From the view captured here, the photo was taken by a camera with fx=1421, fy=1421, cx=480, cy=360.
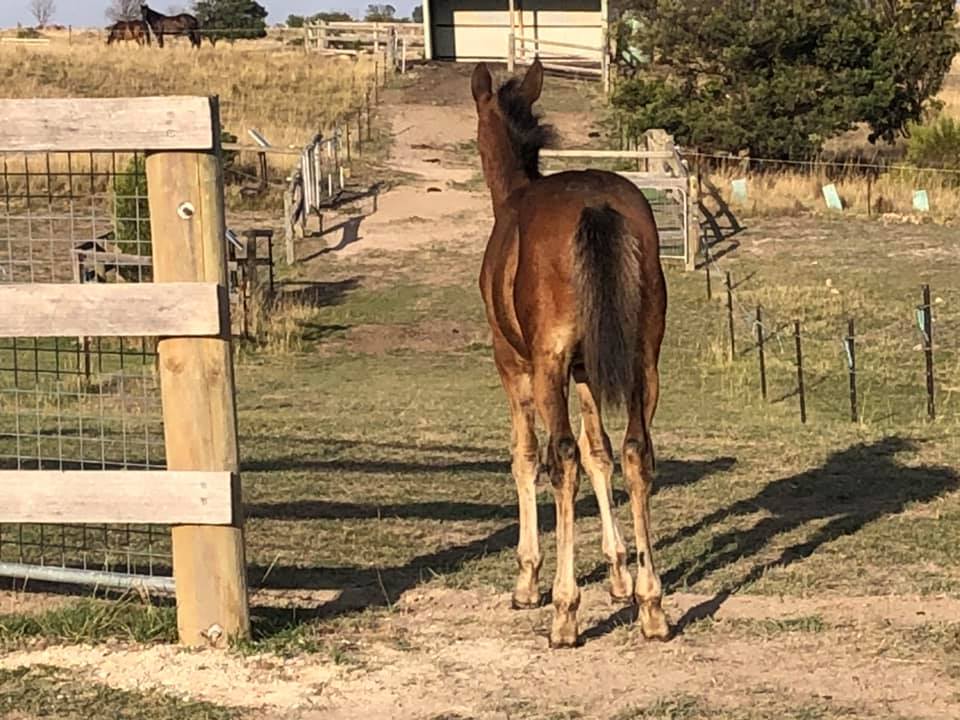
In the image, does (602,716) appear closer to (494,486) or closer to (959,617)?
(959,617)

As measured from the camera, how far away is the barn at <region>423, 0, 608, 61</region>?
158ft

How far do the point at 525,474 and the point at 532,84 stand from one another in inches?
78.2

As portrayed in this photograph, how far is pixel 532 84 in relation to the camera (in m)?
7.17

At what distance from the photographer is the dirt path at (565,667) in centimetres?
489

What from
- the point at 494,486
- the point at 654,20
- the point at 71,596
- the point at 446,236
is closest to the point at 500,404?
the point at 494,486

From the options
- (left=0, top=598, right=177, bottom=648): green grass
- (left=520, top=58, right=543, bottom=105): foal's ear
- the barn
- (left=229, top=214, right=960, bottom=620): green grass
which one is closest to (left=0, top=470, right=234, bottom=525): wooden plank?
(left=0, top=598, right=177, bottom=648): green grass

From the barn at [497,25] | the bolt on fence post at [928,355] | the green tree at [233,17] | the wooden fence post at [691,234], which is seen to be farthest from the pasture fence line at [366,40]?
the bolt on fence post at [928,355]

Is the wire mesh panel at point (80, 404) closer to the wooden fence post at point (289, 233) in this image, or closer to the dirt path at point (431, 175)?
the wooden fence post at point (289, 233)

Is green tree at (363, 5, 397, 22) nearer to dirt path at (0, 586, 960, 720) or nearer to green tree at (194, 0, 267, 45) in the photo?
green tree at (194, 0, 267, 45)

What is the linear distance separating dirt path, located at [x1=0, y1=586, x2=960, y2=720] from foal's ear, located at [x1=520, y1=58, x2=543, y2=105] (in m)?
2.62

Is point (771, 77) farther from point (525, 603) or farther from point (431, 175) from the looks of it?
point (525, 603)

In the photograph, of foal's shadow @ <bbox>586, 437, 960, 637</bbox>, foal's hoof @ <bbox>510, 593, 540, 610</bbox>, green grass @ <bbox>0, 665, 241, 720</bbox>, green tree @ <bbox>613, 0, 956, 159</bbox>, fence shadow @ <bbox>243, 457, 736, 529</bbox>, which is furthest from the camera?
green tree @ <bbox>613, 0, 956, 159</bbox>

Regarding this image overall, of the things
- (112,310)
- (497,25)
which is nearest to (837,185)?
(497,25)

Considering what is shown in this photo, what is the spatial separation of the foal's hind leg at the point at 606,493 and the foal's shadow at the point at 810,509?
4.9 inches
